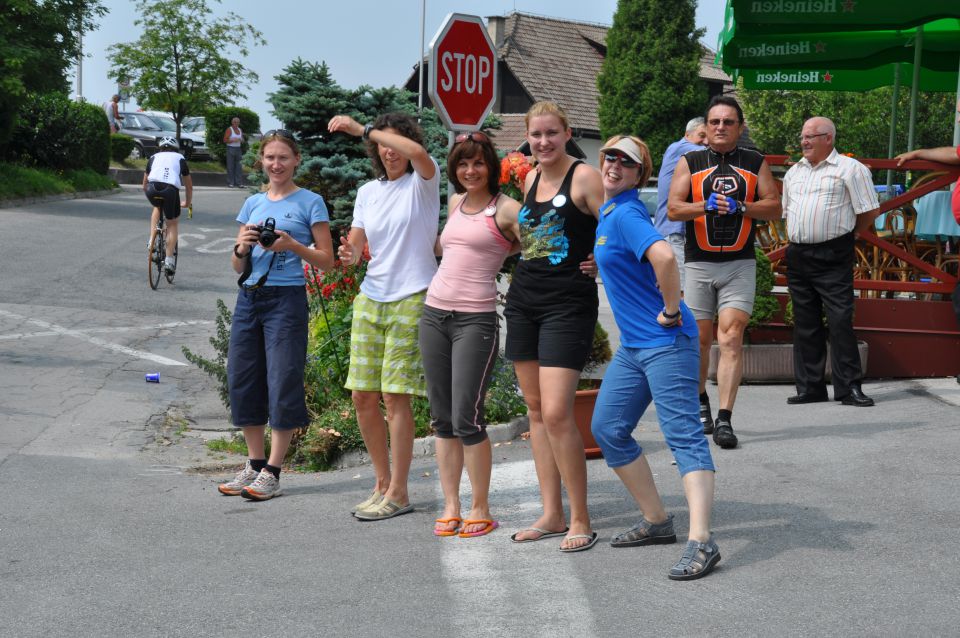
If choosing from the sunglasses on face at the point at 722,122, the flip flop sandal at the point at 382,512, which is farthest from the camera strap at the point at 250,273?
the sunglasses on face at the point at 722,122

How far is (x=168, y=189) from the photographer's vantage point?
16031 millimetres

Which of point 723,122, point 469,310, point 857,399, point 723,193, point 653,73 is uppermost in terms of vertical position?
point 653,73

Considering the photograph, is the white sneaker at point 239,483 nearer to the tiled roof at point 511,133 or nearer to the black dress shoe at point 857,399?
the black dress shoe at point 857,399

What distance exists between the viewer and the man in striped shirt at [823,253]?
834 cm

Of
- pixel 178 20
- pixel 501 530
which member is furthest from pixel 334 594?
pixel 178 20

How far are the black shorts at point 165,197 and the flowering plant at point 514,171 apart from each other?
882 centimetres

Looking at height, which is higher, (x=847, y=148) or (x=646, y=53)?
(x=646, y=53)

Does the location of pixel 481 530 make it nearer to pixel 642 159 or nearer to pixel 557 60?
pixel 642 159

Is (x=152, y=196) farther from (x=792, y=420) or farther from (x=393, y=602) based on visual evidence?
(x=393, y=602)

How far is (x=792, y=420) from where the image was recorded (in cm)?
812

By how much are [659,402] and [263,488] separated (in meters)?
2.55

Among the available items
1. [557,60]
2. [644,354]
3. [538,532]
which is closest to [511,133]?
[557,60]

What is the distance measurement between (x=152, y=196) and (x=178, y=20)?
32.1m

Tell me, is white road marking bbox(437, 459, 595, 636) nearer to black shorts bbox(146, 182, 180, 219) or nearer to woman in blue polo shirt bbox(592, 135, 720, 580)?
woman in blue polo shirt bbox(592, 135, 720, 580)
